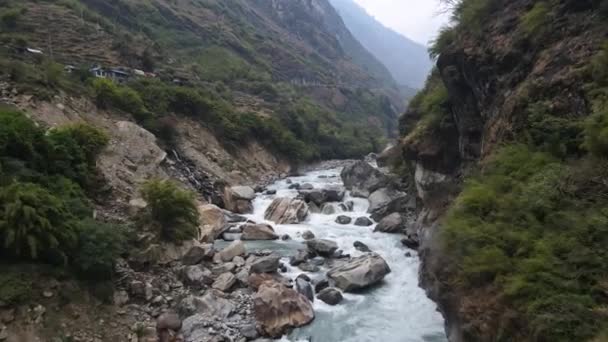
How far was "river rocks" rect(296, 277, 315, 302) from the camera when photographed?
48.2ft

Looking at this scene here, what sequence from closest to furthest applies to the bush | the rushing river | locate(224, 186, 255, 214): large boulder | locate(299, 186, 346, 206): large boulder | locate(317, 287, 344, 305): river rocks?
the rushing river
locate(317, 287, 344, 305): river rocks
the bush
locate(224, 186, 255, 214): large boulder
locate(299, 186, 346, 206): large boulder

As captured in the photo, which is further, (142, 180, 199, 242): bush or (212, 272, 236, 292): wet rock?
(142, 180, 199, 242): bush

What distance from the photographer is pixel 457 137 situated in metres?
19.6

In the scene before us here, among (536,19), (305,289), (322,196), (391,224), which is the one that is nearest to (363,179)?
(322,196)

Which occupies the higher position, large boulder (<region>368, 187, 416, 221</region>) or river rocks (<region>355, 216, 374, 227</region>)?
large boulder (<region>368, 187, 416, 221</region>)

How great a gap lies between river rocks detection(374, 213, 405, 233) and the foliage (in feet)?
39.4

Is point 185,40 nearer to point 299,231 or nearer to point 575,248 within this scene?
point 299,231

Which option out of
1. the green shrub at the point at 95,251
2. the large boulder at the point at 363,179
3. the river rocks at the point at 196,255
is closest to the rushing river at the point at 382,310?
the river rocks at the point at 196,255

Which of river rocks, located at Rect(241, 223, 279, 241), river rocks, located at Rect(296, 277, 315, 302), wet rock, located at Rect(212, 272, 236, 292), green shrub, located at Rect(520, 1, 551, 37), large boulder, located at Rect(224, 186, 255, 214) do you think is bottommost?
large boulder, located at Rect(224, 186, 255, 214)

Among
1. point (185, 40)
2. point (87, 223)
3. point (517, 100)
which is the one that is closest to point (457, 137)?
point (517, 100)

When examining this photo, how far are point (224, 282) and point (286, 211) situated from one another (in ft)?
36.1

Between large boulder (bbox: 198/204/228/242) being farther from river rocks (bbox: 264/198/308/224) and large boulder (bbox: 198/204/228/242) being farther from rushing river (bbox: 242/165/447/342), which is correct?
river rocks (bbox: 264/198/308/224)

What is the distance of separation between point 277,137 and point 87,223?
117 feet

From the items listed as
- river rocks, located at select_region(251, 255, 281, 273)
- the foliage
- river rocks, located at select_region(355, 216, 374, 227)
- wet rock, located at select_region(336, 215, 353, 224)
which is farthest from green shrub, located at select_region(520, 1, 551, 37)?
wet rock, located at select_region(336, 215, 353, 224)
